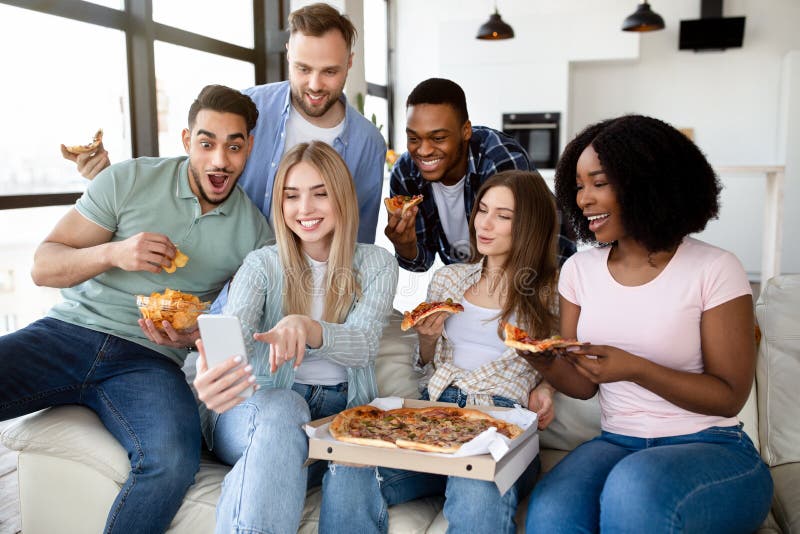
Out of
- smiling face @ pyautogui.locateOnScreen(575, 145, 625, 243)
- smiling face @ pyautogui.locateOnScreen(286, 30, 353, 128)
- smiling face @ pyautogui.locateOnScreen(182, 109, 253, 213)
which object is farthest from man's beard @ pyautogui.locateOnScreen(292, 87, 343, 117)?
smiling face @ pyautogui.locateOnScreen(575, 145, 625, 243)

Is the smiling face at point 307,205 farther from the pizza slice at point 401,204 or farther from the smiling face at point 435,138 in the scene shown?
the smiling face at point 435,138

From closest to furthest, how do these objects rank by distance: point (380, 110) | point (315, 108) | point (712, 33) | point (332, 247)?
point (332, 247) < point (315, 108) < point (712, 33) < point (380, 110)

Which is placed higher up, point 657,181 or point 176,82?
point 176,82

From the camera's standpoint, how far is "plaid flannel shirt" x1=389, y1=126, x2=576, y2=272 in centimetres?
265

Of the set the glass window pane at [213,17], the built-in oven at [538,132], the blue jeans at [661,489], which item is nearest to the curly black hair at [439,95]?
the blue jeans at [661,489]

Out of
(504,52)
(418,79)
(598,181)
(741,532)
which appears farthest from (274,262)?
(418,79)

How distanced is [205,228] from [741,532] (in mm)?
1692

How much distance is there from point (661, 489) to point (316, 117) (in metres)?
1.90

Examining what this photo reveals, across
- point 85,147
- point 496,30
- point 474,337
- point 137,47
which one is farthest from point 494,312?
point 496,30

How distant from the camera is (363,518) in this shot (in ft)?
5.42

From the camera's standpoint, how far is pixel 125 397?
6.36 ft

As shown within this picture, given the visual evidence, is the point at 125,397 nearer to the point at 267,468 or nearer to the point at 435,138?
the point at 267,468

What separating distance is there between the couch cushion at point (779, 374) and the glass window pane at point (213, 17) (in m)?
3.68

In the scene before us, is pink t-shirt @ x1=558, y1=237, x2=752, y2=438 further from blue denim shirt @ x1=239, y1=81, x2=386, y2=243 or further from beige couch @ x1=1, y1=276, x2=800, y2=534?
blue denim shirt @ x1=239, y1=81, x2=386, y2=243
